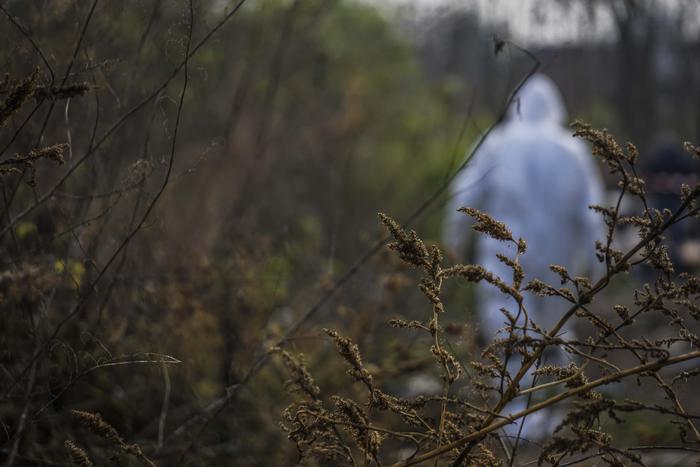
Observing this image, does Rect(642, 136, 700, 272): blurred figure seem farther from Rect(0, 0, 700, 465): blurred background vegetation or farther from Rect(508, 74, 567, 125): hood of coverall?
Rect(508, 74, 567, 125): hood of coverall

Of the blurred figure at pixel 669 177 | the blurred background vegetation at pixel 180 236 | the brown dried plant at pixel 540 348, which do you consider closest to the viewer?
the brown dried plant at pixel 540 348

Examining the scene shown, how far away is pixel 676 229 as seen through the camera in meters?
12.0

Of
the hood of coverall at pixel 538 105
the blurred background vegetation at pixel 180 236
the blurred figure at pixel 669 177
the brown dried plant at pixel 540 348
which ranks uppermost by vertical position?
the blurred figure at pixel 669 177

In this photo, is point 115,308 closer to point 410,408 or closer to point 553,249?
point 410,408

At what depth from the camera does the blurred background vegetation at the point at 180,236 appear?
7.50 ft

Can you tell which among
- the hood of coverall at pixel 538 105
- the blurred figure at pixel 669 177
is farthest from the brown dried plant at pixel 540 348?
the blurred figure at pixel 669 177

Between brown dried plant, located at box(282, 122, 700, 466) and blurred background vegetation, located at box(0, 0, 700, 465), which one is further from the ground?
blurred background vegetation, located at box(0, 0, 700, 465)

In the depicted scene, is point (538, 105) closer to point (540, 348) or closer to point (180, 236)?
point (180, 236)

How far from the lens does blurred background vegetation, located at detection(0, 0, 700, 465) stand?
2285 millimetres

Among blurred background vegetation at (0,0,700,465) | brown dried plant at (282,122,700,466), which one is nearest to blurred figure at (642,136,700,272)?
blurred background vegetation at (0,0,700,465)

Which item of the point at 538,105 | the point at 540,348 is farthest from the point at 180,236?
the point at 538,105

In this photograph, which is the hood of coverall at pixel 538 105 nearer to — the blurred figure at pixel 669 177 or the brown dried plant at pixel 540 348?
the blurred figure at pixel 669 177

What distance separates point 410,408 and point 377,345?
8.87ft

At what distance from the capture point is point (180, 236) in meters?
4.82
